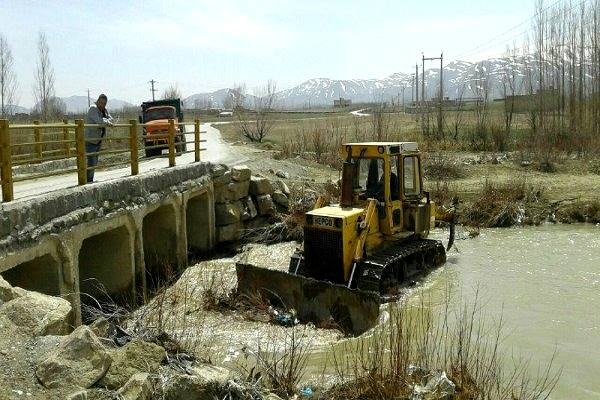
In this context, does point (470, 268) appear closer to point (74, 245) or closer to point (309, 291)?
point (309, 291)

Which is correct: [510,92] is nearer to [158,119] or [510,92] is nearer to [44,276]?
[158,119]

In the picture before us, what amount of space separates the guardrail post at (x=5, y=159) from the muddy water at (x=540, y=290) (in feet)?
15.7

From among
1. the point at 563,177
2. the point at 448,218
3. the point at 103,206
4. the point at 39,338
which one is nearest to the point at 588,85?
the point at 563,177

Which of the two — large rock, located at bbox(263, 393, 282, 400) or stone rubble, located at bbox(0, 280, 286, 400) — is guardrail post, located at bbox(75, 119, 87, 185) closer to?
stone rubble, located at bbox(0, 280, 286, 400)

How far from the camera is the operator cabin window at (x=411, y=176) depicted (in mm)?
11906

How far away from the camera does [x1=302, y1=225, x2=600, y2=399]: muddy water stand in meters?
8.44

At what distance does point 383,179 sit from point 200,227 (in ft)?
20.9

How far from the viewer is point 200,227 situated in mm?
16000

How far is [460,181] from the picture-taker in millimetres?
23516

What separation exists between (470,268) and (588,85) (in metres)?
25.8

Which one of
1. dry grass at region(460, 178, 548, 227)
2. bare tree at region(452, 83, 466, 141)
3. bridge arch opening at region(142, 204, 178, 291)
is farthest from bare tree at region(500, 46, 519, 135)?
bridge arch opening at region(142, 204, 178, 291)

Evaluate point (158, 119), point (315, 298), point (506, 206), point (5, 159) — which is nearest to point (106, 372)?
point (5, 159)

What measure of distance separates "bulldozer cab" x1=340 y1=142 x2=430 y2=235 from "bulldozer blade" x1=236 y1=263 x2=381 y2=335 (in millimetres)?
2053

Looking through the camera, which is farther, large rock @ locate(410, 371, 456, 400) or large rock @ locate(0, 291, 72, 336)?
large rock @ locate(410, 371, 456, 400)
